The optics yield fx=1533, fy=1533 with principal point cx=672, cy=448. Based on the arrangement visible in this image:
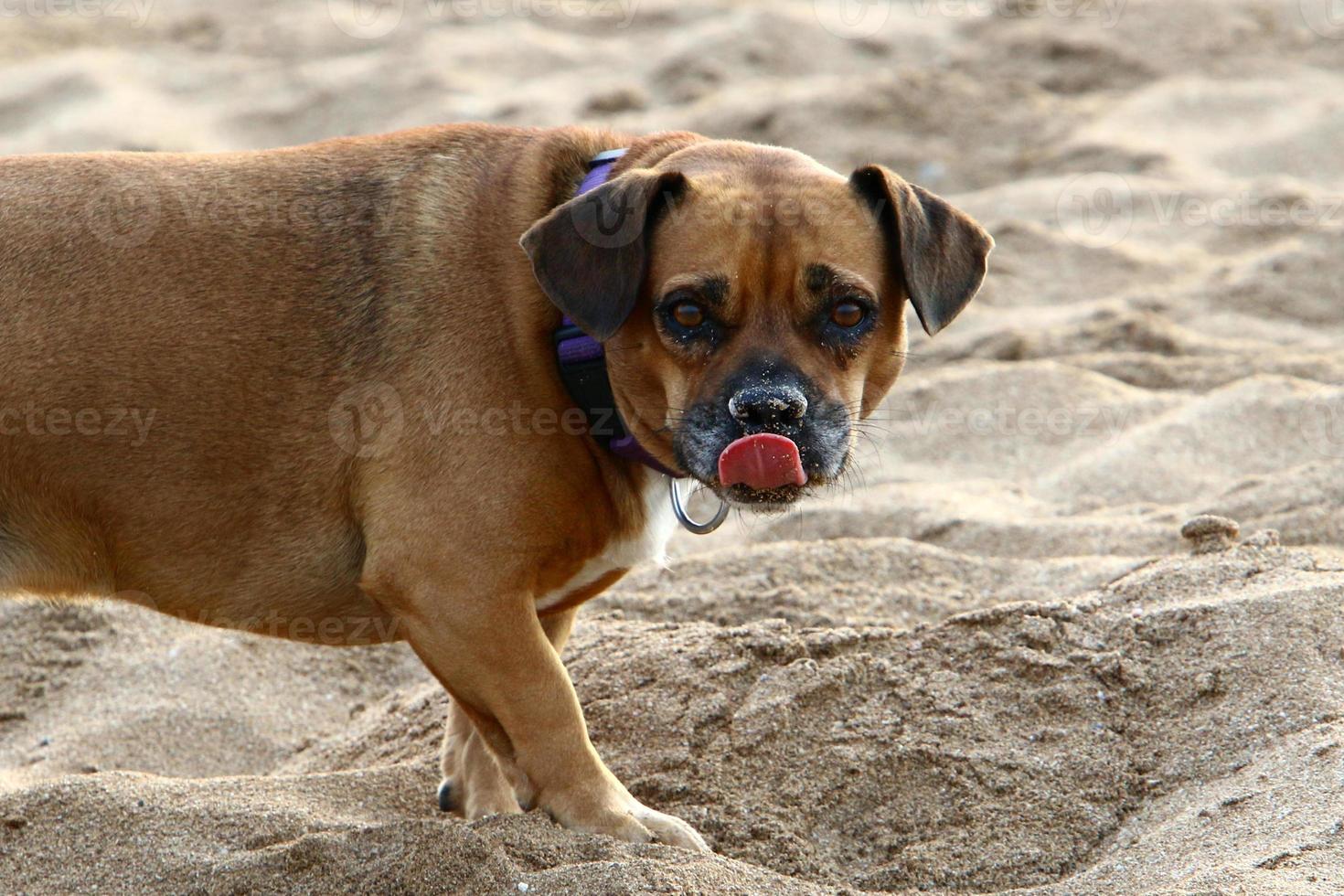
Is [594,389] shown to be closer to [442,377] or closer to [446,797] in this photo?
[442,377]

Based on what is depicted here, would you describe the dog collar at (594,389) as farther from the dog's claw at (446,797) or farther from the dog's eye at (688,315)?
the dog's claw at (446,797)

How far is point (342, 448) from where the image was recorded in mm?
3752

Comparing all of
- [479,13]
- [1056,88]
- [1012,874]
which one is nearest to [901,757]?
[1012,874]

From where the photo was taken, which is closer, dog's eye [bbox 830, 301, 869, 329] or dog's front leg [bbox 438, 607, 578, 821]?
dog's eye [bbox 830, 301, 869, 329]

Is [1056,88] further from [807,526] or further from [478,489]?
[478,489]

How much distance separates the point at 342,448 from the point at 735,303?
1.03m

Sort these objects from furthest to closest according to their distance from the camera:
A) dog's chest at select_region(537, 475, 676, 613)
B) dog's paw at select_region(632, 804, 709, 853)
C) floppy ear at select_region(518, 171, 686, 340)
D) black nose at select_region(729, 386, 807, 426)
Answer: dog's chest at select_region(537, 475, 676, 613) < dog's paw at select_region(632, 804, 709, 853) < floppy ear at select_region(518, 171, 686, 340) < black nose at select_region(729, 386, 807, 426)

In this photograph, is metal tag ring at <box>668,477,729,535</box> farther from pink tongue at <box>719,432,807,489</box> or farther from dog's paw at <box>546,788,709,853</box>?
dog's paw at <box>546,788,709,853</box>

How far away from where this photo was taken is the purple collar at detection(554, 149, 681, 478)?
147 inches

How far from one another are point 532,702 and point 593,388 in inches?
30.4

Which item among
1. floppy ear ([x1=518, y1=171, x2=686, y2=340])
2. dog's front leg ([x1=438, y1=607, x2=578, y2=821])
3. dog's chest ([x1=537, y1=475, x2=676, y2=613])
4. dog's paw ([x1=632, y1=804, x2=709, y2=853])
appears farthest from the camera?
dog's front leg ([x1=438, y1=607, x2=578, y2=821])

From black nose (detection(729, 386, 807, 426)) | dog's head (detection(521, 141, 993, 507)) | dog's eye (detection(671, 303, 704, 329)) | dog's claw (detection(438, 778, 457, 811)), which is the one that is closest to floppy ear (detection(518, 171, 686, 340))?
dog's head (detection(521, 141, 993, 507))

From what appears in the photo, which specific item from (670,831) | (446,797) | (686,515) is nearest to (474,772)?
(446,797)

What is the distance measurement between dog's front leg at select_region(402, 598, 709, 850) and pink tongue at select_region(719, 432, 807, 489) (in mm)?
608
